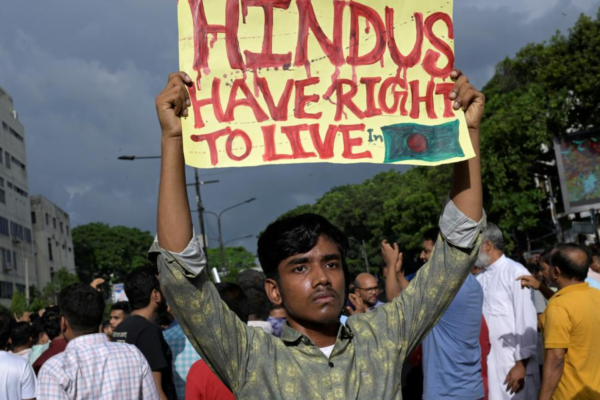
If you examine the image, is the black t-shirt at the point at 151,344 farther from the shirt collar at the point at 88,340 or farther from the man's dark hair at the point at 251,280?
the man's dark hair at the point at 251,280

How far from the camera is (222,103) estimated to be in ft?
9.30

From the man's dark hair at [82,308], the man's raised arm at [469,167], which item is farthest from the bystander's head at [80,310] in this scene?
the man's raised arm at [469,167]

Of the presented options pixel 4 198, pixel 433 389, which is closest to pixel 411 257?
pixel 4 198

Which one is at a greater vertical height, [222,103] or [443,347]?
[222,103]

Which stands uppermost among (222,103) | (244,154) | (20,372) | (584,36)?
(584,36)

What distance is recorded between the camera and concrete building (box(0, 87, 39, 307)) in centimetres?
5991

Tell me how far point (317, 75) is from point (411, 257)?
191 feet

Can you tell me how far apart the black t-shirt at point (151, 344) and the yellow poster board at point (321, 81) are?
8.66 feet

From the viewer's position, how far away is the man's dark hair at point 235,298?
5215 millimetres

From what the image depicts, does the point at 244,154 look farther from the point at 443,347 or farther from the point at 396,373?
the point at 443,347

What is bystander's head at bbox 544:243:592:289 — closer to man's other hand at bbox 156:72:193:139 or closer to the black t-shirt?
the black t-shirt

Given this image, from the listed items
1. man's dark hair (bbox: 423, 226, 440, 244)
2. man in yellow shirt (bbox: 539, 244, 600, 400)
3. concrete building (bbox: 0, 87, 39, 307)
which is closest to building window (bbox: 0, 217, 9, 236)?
concrete building (bbox: 0, 87, 39, 307)

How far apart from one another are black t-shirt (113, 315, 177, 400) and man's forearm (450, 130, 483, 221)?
2861 millimetres

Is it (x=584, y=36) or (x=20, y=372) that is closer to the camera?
(x=20, y=372)
